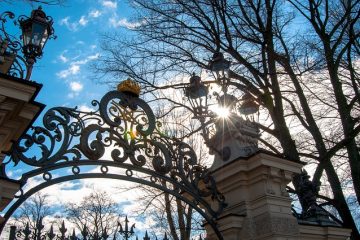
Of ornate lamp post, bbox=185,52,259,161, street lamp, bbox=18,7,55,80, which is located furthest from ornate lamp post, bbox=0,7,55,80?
ornate lamp post, bbox=185,52,259,161

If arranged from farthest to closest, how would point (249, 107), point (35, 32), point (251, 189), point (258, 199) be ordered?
point (249, 107)
point (251, 189)
point (258, 199)
point (35, 32)

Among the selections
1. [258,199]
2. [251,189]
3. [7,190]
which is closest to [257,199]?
[258,199]

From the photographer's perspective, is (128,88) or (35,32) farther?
(128,88)

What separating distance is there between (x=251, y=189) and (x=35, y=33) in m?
4.04

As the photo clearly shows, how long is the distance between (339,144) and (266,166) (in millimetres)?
5703

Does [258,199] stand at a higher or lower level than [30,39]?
lower

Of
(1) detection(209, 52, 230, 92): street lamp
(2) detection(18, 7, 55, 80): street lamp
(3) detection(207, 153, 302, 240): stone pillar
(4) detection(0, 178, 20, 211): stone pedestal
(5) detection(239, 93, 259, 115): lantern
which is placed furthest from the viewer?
(5) detection(239, 93, 259, 115): lantern

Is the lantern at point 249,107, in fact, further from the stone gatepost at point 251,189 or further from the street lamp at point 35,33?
the street lamp at point 35,33

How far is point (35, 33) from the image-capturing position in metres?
6.12

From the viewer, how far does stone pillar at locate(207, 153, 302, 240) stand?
6609mm

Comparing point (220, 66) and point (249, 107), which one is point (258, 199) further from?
point (220, 66)

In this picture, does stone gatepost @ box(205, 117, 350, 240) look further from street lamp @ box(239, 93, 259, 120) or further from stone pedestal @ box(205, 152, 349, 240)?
street lamp @ box(239, 93, 259, 120)

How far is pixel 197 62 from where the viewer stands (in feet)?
45.1

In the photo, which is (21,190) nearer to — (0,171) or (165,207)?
(0,171)
